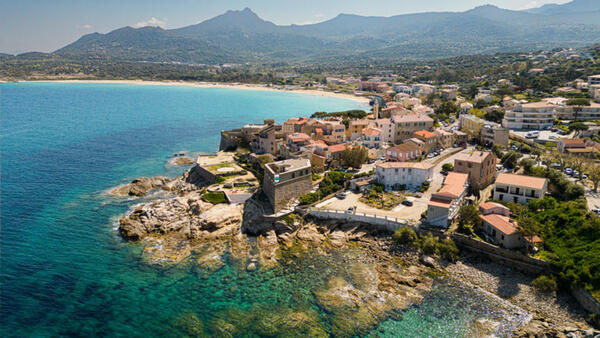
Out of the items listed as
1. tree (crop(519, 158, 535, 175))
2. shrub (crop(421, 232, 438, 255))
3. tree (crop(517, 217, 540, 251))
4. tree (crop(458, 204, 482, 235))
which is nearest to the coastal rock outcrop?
shrub (crop(421, 232, 438, 255))

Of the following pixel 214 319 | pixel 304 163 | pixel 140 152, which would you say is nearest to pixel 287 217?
pixel 304 163

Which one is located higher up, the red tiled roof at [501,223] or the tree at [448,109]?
the tree at [448,109]

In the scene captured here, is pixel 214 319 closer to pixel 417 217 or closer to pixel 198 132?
pixel 417 217

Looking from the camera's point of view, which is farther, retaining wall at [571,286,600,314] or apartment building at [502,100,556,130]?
apartment building at [502,100,556,130]

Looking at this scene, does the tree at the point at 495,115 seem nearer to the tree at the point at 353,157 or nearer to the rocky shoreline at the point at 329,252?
the tree at the point at 353,157

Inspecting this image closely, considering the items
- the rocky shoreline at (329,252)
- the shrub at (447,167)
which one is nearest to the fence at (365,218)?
the rocky shoreline at (329,252)

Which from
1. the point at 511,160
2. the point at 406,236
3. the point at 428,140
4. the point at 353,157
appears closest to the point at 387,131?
the point at 428,140

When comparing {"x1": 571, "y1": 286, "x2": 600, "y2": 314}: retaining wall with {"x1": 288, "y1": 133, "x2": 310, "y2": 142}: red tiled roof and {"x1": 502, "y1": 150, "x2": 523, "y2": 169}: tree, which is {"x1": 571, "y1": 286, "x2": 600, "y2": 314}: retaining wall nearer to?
{"x1": 502, "y1": 150, "x2": 523, "y2": 169}: tree

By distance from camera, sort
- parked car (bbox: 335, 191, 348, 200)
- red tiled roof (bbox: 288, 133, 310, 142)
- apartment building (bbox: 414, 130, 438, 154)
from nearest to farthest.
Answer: parked car (bbox: 335, 191, 348, 200), apartment building (bbox: 414, 130, 438, 154), red tiled roof (bbox: 288, 133, 310, 142)
